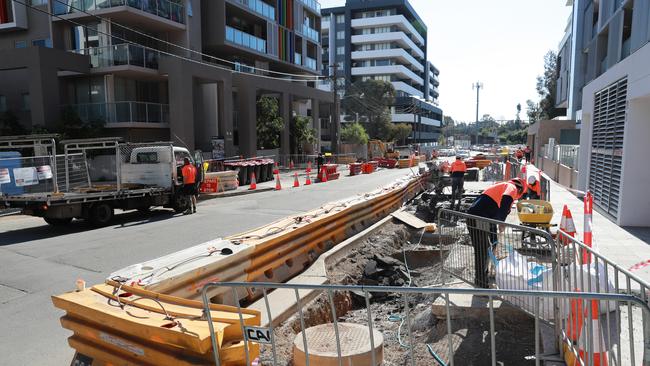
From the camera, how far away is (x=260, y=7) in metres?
37.0

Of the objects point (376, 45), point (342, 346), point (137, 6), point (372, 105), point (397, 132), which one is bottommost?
point (342, 346)

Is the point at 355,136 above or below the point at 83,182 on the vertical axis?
above

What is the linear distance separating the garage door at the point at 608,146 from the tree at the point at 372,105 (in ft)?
190

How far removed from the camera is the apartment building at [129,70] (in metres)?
24.2

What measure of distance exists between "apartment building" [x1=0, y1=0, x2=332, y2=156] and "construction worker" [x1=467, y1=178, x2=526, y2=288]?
2051 cm

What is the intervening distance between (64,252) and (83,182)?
18.6ft

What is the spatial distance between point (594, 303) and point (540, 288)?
101cm

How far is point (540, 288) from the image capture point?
15.3 feet

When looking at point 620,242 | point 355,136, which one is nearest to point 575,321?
point 620,242

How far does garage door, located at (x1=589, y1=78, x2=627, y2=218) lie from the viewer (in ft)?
38.4

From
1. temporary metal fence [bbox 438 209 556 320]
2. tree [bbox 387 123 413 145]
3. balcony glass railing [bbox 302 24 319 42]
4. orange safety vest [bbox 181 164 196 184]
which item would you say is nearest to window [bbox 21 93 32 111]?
orange safety vest [bbox 181 164 196 184]

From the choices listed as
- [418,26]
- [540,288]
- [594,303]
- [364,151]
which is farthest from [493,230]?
[418,26]

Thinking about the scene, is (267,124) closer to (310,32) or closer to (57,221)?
(310,32)

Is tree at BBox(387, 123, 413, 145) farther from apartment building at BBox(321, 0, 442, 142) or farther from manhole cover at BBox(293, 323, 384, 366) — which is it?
manhole cover at BBox(293, 323, 384, 366)
